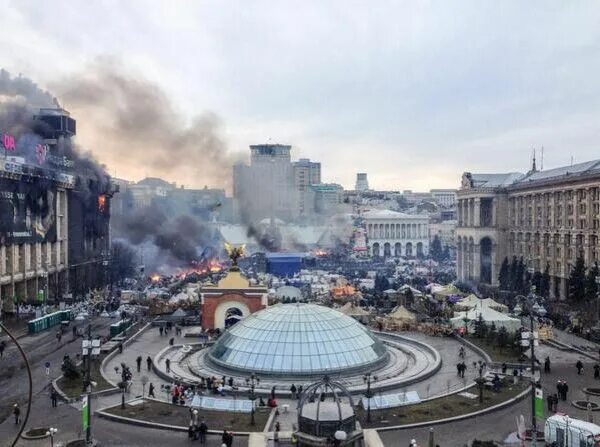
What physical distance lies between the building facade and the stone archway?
112m

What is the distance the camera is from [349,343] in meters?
31.7

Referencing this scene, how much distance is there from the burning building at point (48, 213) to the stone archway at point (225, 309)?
81.2 feet

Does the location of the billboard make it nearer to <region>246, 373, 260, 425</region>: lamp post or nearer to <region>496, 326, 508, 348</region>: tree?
<region>246, 373, 260, 425</region>: lamp post

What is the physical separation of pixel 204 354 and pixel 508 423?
18234 mm

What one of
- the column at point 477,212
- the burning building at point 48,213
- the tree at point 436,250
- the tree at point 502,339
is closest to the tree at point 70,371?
the tree at point 502,339

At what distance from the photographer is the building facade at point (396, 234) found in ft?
506

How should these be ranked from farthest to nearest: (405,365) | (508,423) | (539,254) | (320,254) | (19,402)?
(320,254) < (539,254) < (405,365) < (19,402) < (508,423)

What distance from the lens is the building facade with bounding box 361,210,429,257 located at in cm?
15438

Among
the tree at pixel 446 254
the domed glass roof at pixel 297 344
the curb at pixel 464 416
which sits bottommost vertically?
the tree at pixel 446 254

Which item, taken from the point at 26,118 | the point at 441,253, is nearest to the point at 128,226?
the point at 26,118

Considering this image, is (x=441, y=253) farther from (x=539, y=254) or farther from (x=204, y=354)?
(x=204, y=354)

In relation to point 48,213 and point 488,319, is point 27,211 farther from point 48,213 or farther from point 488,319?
point 488,319

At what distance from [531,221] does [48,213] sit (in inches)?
2372

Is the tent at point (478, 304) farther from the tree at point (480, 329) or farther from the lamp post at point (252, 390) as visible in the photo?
the lamp post at point (252, 390)
